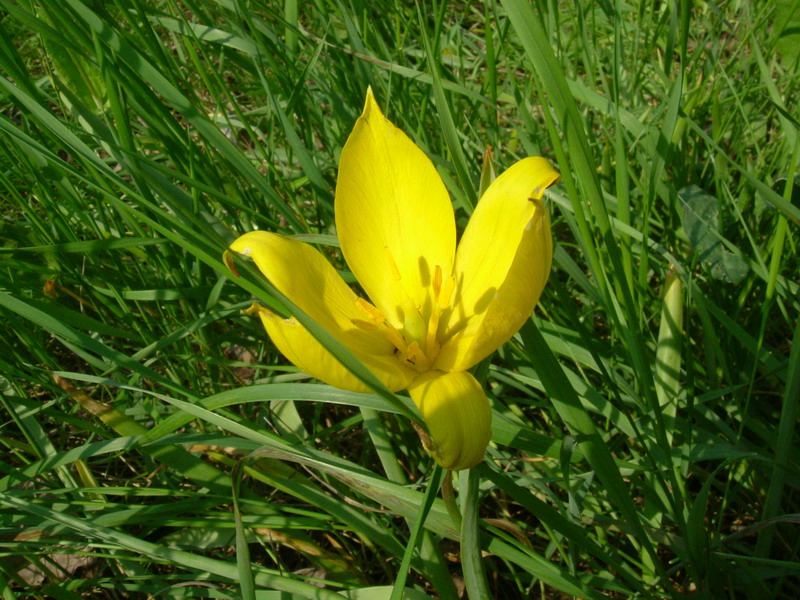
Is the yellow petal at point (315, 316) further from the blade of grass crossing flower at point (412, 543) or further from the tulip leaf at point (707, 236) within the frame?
the tulip leaf at point (707, 236)

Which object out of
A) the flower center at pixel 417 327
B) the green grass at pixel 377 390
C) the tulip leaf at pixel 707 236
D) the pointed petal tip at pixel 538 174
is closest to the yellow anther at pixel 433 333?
the flower center at pixel 417 327

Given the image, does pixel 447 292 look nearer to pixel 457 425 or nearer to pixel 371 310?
pixel 371 310

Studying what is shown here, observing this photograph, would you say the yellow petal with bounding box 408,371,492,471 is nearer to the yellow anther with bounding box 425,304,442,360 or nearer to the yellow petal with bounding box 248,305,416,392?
the yellow petal with bounding box 248,305,416,392

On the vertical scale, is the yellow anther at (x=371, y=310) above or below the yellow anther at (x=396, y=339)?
above

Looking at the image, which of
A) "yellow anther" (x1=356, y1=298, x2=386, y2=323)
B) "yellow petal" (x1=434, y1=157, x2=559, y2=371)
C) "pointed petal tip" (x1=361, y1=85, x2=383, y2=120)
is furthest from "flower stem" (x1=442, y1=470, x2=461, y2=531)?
"pointed petal tip" (x1=361, y1=85, x2=383, y2=120)

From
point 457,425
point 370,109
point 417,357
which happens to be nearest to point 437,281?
point 417,357
